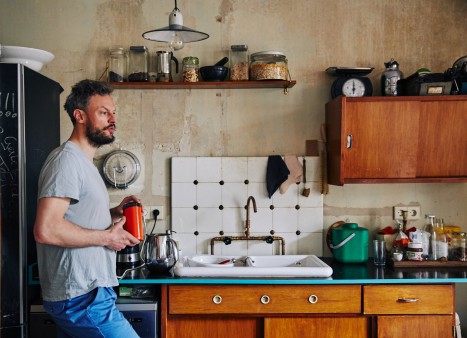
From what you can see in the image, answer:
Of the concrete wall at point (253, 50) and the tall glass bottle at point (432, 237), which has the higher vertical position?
the concrete wall at point (253, 50)

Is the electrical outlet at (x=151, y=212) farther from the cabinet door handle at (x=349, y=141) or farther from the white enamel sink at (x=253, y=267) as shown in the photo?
the cabinet door handle at (x=349, y=141)

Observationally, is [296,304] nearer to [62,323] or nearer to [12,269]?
[62,323]

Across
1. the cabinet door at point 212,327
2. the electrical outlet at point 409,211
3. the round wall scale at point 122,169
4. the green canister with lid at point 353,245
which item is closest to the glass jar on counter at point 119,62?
the round wall scale at point 122,169

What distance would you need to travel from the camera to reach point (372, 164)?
3.25m

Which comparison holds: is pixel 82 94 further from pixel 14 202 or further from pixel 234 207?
pixel 234 207

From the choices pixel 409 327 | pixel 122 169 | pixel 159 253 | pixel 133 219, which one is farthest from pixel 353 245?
pixel 122 169

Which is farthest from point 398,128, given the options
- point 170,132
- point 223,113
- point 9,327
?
point 9,327

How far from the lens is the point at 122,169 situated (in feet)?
11.7

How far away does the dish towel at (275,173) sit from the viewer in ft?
11.6

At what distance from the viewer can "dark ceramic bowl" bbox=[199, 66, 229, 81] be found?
340cm

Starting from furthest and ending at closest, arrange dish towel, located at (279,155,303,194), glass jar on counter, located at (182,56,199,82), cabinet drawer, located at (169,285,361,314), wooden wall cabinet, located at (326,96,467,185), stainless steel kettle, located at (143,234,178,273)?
dish towel, located at (279,155,303,194) < glass jar on counter, located at (182,56,199,82) < wooden wall cabinet, located at (326,96,467,185) < stainless steel kettle, located at (143,234,178,273) < cabinet drawer, located at (169,285,361,314)

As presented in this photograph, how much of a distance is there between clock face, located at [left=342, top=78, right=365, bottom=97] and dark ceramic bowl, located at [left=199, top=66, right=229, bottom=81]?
0.75 m

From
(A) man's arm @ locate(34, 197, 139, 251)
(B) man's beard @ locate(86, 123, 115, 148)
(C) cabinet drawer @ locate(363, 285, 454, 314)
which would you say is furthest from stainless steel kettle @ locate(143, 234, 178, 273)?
(C) cabinet drawer @ locate(363, 285, 454, 314)

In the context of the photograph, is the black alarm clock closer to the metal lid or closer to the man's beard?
the metal lid
